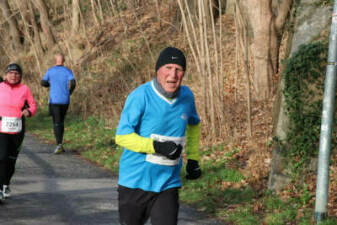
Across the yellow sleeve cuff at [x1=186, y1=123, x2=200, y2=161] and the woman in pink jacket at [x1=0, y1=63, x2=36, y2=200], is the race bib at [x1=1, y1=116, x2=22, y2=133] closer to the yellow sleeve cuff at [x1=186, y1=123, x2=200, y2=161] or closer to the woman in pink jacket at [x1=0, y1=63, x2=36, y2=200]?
the woman in pink jacket at [x1=0, y1=63, x2=36, y2=200]

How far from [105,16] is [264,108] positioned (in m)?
16.8

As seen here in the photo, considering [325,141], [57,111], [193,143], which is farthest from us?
[57,111]

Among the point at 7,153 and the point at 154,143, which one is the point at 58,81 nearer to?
the point at 7,153

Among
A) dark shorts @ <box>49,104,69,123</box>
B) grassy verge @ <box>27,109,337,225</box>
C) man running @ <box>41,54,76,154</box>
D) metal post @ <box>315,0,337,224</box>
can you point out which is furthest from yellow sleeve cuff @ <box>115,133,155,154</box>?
dark shorts @ <box>49,104,69,123</box>

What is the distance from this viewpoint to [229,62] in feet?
55.7

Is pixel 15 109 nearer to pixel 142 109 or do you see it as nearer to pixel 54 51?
pixel 142 109

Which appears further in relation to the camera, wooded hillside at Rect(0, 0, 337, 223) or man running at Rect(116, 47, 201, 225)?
wooded hillside at Rect(0, 0, 337, 223)

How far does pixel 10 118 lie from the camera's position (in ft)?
24.9

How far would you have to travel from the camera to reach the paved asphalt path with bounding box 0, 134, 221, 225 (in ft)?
22.1

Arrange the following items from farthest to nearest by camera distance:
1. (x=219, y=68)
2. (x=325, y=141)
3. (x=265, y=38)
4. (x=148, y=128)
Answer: (x=219, y=68) → (x=265, y=38) → (x=325, y=141) → (x=148, y=128)

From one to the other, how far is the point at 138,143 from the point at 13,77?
4271mm

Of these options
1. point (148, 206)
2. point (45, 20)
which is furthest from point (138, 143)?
point (45, 20)

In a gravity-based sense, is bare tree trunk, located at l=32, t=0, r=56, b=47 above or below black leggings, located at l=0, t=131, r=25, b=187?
above

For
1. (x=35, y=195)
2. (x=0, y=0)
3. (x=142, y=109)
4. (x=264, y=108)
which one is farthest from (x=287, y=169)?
(x=0, y=0)
